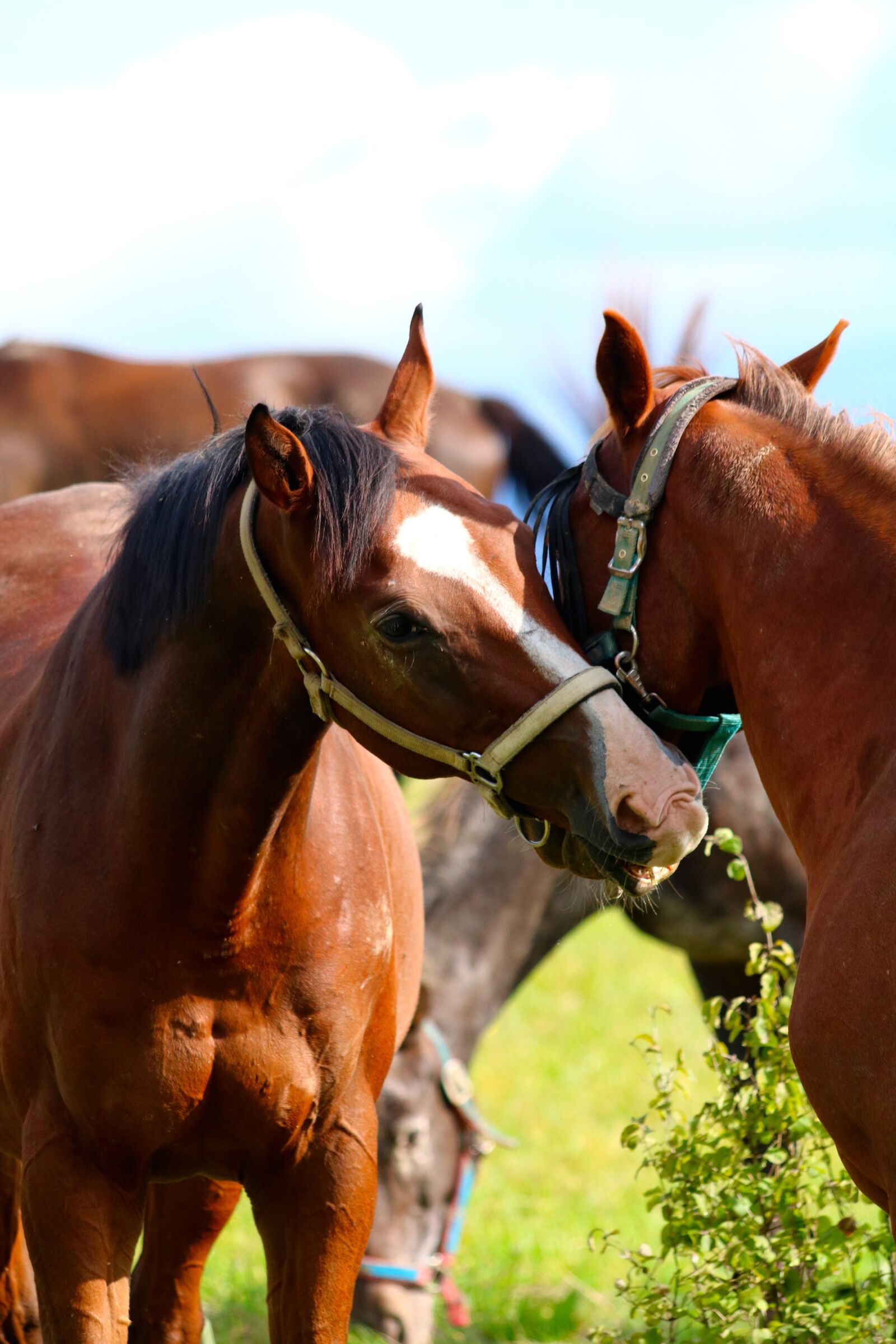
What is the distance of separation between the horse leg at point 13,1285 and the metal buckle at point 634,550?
73.7 inches

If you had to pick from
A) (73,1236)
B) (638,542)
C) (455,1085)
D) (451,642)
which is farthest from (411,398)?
(455,1085)

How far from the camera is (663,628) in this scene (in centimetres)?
251

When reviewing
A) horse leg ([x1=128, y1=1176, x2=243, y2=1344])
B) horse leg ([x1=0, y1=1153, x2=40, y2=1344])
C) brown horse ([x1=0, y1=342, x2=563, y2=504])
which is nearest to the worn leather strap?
horse leg ([x1=128, y1=1176, x2=243, y2=1344])

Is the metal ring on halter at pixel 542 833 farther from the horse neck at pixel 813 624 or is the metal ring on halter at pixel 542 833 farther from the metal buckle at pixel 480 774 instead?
the horse neck at pixel 813 624

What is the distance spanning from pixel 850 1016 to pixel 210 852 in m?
1.02

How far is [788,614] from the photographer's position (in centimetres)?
237

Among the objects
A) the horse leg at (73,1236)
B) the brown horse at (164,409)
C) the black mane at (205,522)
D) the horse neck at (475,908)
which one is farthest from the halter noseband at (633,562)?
the brown horse at (164,409)

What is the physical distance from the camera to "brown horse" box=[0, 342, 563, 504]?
10039 mm

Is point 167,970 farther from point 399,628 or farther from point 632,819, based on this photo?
point 632,819

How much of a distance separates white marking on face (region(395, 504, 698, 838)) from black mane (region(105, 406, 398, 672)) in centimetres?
7

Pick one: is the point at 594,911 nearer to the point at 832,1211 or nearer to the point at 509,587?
the point at 832,1211

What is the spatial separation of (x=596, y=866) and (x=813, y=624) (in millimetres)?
502

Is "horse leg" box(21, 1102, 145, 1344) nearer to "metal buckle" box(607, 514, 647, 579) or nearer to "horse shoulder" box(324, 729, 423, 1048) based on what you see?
"horse shoulder" box(324, 729, 423, 1048)

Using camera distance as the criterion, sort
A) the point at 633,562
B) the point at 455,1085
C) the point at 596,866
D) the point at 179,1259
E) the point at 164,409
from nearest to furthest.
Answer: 1. the point at 596,866
2. the point at 633,562
3. the point at 179,1259
4. the point at 455,1085
5. the point at 164,409
